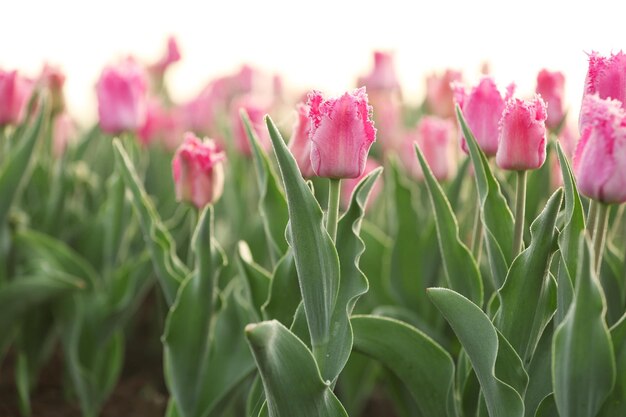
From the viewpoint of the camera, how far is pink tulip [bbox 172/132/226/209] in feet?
3.96

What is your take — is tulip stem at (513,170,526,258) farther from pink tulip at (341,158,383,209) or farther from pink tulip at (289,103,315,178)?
pink tulip at (341,158,383,209)

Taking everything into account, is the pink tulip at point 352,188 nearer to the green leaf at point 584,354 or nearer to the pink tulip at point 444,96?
the pink tulip at point 444,96

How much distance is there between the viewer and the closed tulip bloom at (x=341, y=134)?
2.84ft

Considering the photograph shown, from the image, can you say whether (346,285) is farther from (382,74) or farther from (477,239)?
(382,74)

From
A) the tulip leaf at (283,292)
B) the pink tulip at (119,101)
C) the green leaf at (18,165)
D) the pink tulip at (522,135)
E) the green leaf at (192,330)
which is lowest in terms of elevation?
the green leaf at (192,330)

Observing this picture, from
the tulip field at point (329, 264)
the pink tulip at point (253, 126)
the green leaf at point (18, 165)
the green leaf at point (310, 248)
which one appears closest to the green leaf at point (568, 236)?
the tulip field at point (329, 264)

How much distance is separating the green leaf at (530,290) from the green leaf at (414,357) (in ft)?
0.33

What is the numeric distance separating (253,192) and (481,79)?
1049 millimetres

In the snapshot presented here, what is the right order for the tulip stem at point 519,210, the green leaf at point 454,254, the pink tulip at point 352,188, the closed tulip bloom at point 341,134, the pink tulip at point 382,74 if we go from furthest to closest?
the pink tulip at point 382,74 < the pink tulip at point 352,188 < the green leaf at point 454,254 < the tulip stem at point 519,210 < the closed tulip bloom at point 341,134

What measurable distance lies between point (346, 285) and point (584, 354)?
0.26 meters

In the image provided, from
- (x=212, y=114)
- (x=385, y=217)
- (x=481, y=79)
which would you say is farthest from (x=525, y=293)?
(x=212, y=114)

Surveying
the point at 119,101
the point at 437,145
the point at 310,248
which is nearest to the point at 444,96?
the point at 437,145

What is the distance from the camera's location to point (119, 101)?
5.44 feet

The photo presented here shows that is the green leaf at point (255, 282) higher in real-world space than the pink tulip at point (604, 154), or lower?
lower
